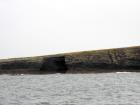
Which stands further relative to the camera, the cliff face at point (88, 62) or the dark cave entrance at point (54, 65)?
Result: the dark cave entrance at point (54, 65)

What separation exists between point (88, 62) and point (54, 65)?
6.51 metres

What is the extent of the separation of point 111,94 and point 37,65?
46103 mm

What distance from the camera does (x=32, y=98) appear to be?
99.2ft

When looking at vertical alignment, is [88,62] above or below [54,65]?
above

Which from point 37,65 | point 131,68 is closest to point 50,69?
point 37,65

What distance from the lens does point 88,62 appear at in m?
71.2

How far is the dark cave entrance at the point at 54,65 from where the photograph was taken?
74.1 meters

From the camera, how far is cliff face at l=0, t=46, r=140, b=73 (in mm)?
69062

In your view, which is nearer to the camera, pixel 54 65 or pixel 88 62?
pixel 88 62

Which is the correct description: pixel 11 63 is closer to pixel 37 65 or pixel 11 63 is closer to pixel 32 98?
pixel 37 65

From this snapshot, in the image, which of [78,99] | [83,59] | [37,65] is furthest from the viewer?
[37,65]

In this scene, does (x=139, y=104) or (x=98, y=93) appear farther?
(x=98, y=93)

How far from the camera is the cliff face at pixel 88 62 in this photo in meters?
69.1

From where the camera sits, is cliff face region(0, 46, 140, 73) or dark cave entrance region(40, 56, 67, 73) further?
dark cave entrance region(40, 56, 67, 73)
